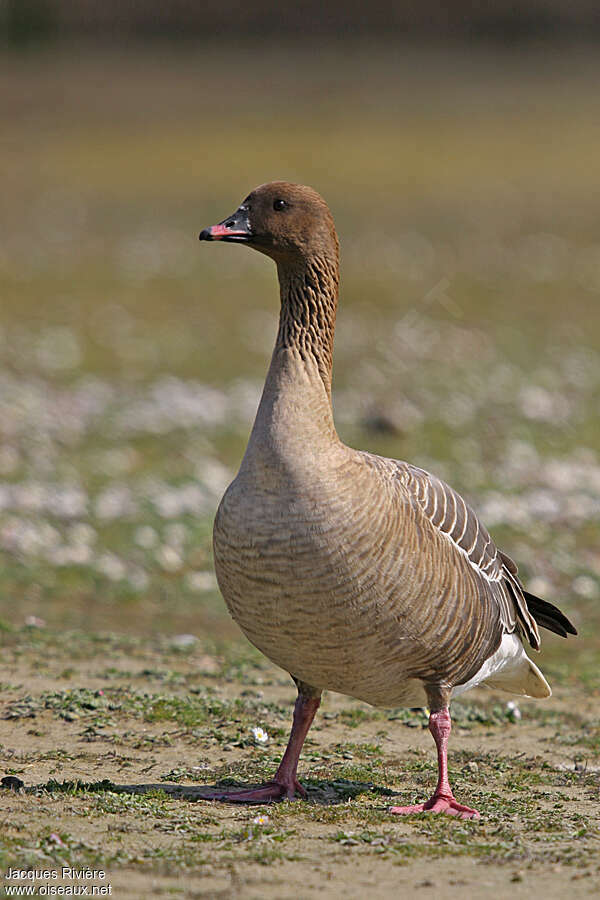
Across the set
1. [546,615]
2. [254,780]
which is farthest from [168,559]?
[254,780]

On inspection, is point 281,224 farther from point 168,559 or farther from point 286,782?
point 168,559

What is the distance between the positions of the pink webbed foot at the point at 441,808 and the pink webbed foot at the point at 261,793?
1.61 ft

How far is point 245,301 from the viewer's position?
2367 cm

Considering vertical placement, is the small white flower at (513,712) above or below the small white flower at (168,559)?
below

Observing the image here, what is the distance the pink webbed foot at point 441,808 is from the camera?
576 centimetres

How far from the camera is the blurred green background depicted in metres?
11.3

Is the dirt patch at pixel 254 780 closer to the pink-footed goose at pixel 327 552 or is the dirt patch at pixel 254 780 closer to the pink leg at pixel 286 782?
the pink leg at pixel 286 782

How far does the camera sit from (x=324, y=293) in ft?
20.9

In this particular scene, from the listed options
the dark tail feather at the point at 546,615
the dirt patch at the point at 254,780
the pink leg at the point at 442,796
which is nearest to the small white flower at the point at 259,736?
the dirt patch at the point at 254,780

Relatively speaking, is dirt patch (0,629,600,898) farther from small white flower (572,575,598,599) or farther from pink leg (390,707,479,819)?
small white flower (572,575,598,599)

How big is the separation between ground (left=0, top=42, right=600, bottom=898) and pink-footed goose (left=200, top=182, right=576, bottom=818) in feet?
1.84

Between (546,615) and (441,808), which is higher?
(546,615)

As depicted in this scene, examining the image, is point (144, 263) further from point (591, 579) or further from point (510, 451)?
point (591, 579)

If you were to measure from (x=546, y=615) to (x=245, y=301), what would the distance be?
17.1m
